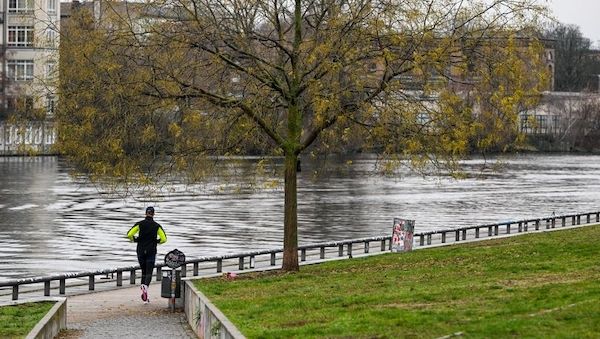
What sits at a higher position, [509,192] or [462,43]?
[462,43]

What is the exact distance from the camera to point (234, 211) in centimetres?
6153

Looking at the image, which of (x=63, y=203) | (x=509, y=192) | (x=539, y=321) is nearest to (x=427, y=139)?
(x=539, y=321)

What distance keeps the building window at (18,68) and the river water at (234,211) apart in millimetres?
41962

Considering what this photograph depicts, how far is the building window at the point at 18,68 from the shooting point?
143750 mm

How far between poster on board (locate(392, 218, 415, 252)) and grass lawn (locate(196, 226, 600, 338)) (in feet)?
9.20

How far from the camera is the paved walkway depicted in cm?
1983

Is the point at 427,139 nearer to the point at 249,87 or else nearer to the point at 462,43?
the point at 462,43

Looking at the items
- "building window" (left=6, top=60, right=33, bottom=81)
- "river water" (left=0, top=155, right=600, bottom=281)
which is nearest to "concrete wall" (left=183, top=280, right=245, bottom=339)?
"river water" (left=0, top=155, right=600, bottom=281)

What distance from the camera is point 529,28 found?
2591 cm

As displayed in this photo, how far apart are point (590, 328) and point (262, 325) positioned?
4.85m

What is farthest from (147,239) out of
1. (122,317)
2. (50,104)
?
(50,104)

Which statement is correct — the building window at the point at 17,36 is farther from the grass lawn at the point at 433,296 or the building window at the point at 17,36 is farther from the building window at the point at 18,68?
the grass lawn at the point at 433,296

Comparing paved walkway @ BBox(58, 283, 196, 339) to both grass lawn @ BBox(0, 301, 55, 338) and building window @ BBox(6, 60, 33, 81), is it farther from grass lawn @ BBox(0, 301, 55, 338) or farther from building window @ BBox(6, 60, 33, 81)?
building window @ BBox(6, 60, 33, 81)

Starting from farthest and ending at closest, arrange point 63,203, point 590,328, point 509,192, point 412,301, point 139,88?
1. point 509,192
2. point 63,203
3. point 139,88
4. point 412,301
5. point 590,328
